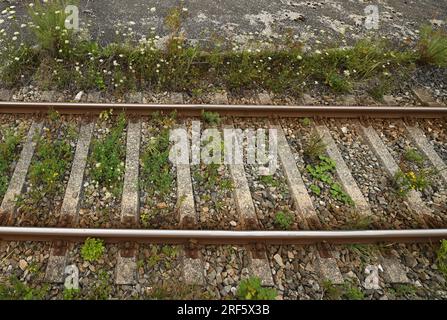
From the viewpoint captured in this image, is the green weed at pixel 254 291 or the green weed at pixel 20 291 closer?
the green weed at pixel 20 291

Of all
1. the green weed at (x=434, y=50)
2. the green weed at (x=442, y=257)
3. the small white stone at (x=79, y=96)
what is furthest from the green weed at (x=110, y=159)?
the green weed at (x=434, y=50)

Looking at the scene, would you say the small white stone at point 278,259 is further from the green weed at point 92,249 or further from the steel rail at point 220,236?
the green weed at point 92,249

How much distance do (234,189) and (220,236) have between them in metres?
0.77

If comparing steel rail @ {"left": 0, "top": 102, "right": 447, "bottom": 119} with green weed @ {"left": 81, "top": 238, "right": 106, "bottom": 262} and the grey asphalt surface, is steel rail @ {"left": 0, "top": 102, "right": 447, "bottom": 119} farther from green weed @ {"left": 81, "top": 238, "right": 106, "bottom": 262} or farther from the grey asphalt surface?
green weed @ {"left": 81, "top": 238, "right": 106, "bottom": 262}

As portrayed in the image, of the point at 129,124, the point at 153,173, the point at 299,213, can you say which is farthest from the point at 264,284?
the point at 129,124

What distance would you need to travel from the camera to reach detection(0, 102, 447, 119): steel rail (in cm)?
493

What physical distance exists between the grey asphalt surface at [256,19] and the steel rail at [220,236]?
373 centimetres

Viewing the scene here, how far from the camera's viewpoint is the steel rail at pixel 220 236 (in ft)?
11.9

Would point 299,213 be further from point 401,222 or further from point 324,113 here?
point 324,113

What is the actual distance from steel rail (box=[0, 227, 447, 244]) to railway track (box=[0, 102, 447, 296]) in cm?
1

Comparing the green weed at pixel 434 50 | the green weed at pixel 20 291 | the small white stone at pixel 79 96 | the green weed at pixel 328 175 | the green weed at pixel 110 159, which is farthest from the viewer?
the green weed at pixel 434 50

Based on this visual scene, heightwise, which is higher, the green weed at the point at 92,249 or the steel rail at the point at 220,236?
the steel rail at the point at 220,236

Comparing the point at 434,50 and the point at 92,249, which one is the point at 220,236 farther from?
the point at 434,50

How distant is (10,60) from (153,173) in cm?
318
